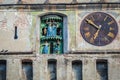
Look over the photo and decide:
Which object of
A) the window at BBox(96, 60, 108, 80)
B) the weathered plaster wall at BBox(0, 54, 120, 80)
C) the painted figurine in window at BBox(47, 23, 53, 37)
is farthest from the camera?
the painted figurine in window at BBox(47, 23, 53, 37)

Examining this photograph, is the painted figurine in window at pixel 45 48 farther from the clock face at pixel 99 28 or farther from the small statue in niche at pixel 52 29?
the clock face at pixel 99 28

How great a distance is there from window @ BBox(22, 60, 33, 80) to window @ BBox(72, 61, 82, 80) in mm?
1121

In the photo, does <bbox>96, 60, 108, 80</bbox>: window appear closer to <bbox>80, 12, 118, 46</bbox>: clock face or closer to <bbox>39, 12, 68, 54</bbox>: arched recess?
<bbox>80, 12, 118, 46</bbox>: clock face

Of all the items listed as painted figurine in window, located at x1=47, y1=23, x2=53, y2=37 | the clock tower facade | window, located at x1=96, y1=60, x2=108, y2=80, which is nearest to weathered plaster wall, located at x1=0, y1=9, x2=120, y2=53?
the clock tower facade

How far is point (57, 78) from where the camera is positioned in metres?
21.0

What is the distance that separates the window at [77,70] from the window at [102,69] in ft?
1.56

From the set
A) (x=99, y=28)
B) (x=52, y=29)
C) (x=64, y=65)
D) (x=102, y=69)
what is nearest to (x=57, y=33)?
(x=52, y=29)

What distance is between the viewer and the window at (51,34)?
21.5m

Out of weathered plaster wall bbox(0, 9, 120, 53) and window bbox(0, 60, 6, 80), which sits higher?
weathered plaster wall bbox(0, 9, 120, 53)

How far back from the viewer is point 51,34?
21500 millimetres

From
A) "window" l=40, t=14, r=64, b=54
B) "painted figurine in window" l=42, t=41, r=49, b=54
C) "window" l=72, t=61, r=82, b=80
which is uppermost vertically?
"window" l=40, t=14, r=64, b=54

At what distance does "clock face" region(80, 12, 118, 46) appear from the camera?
2141 cm

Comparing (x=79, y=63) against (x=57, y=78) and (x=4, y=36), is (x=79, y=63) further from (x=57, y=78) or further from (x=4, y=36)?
(x=4, y=36)

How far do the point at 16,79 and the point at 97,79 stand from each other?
213cm
